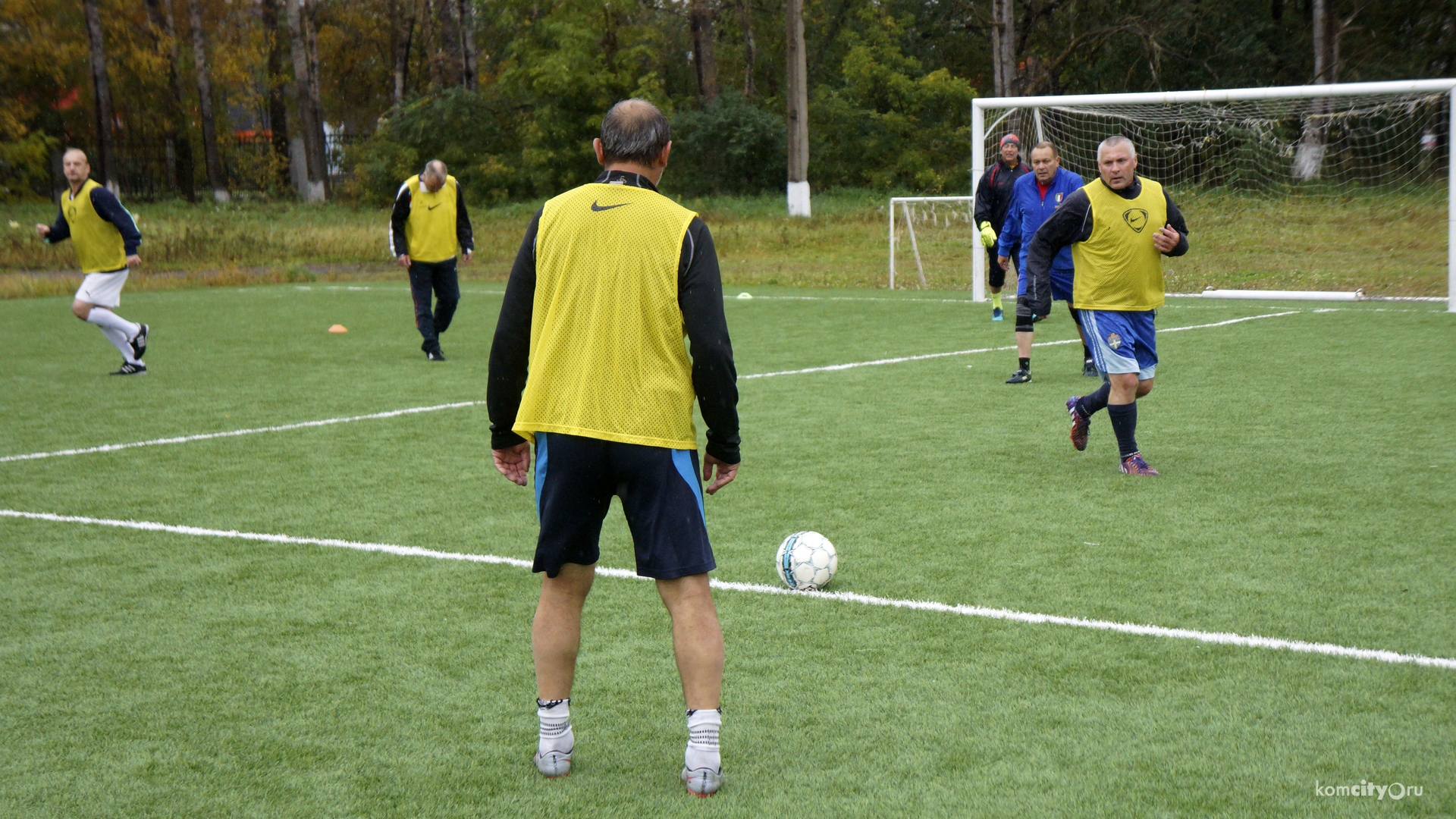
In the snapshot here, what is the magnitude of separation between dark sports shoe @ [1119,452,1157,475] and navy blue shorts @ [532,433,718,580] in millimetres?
4214

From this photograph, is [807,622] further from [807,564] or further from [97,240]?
[97,240]

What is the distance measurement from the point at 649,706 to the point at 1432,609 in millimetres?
2781

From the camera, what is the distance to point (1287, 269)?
18000 mm

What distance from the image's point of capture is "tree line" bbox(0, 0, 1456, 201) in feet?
118

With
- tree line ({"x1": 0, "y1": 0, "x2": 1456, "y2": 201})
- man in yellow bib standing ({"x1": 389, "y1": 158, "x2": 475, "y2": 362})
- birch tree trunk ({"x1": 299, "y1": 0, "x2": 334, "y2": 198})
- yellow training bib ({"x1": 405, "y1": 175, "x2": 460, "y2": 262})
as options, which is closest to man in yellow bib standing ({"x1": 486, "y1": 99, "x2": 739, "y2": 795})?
man in yellow bib standing ({"x1": 389, "y1": 158, "x2": 475, "y2": 362})

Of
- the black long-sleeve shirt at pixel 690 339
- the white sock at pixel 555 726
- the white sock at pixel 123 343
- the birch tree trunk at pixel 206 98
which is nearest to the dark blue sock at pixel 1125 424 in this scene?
the black long-sleeve shirt at pixel 690 339

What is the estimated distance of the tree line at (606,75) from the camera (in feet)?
118

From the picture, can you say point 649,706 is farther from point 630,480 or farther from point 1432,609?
point 1432,609

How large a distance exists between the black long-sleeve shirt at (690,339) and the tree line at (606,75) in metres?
33.0

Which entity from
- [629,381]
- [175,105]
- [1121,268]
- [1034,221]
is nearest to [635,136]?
[629,381]

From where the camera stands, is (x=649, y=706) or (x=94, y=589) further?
(x=94, y=589)

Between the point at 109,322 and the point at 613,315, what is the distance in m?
10.2

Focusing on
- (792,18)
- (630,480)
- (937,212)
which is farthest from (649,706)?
(792,18)

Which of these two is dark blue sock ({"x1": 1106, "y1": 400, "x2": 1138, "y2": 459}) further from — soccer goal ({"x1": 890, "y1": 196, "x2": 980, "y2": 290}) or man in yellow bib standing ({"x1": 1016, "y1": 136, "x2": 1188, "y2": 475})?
soccer goal ({"x1": 890, "y1": 196, "x2": 980, "y2": 290})
